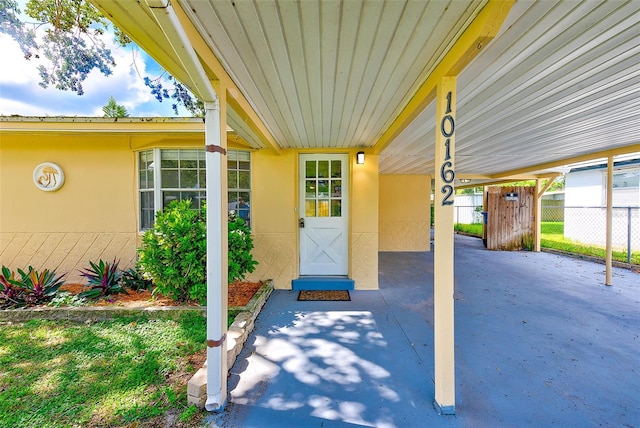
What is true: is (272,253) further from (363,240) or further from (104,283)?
(104,283)

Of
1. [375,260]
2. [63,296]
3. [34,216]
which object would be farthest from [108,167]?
[375,260]

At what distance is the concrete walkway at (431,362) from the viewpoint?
1763mm

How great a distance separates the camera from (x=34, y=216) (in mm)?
4270

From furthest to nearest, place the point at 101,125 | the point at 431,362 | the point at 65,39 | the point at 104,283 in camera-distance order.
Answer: the point at 65,39 → the point at 101,125 → the point at 104,283 → the point at 431,362

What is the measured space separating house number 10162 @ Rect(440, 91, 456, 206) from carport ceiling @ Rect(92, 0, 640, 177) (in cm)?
41

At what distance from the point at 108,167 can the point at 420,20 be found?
5.12 metres

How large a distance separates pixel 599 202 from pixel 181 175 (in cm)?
1648

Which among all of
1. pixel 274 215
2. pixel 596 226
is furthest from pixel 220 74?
pixel 596 226

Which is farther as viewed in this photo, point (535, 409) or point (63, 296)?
point (63, 296)

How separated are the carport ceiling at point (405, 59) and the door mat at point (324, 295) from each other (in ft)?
8.22

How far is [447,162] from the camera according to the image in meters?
1.75

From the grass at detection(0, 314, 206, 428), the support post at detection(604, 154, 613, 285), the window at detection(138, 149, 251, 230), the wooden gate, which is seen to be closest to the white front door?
the window at detection(138, 149, 251, 230)

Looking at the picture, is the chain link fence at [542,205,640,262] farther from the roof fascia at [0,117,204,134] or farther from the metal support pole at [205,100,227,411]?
the roof fascia at [0,117,204,134]

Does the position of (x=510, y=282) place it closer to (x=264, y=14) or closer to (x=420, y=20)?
(x=420, y=20)
